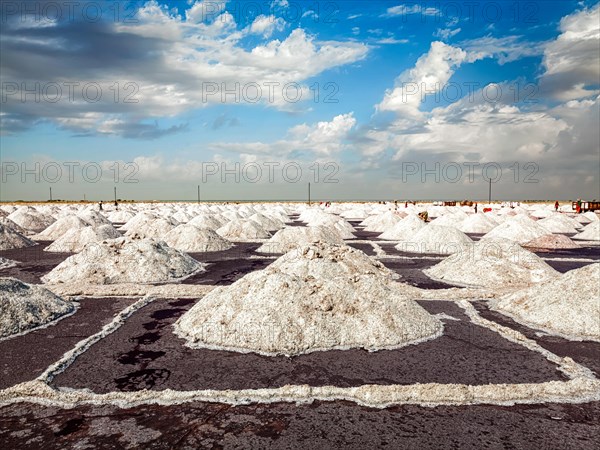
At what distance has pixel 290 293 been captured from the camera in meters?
9.00

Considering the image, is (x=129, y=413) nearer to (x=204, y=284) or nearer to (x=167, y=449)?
(x=167, y=449)

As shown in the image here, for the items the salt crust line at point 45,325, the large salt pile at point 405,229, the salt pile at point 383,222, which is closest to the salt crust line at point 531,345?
the salt crust line at point 45,325

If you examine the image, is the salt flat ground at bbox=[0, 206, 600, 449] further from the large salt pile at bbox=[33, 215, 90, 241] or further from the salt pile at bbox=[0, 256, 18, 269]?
the large salt pile at bbox=[33, 215, 90, 241]

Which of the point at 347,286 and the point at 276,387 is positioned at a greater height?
the point at 347,286

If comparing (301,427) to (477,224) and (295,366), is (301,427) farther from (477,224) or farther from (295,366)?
(477,224)

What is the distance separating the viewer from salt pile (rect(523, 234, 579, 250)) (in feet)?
81.4

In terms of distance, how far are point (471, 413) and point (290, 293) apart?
4.29 meters

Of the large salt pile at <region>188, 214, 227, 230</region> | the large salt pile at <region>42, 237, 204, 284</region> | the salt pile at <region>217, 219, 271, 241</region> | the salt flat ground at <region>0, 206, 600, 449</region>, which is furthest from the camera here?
the large salt pile at <region>188, 214, 227, 230</region>

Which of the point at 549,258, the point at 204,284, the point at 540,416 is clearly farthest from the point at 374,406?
the point at 549,258

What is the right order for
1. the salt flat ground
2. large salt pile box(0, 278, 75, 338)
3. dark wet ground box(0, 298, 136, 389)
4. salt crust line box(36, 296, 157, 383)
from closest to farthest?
the salt flat ground, salt crust line box(36, 296, 157, 383), dark wet ground box(0, 298, 136, 389), large salt pile box(0, 278, 75, 338)

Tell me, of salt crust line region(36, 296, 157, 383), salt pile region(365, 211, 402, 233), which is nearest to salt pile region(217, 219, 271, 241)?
salt pile region(365, 211, 402, 233)

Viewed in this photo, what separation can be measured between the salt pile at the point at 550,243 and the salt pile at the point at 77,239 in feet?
80.1

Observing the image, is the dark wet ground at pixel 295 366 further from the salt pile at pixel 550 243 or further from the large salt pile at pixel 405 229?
the large salt pile at pixel 405 229

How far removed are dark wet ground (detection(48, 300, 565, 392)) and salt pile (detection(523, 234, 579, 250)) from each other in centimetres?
1907
